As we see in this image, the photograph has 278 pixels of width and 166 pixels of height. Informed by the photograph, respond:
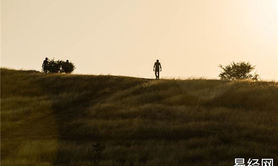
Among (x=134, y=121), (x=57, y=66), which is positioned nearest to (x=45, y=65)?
(x=57, y=66)

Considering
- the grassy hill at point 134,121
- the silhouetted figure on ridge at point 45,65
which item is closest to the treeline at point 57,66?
the silhouetted figure on ridge at point 45,65

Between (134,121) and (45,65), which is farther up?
(45,65)

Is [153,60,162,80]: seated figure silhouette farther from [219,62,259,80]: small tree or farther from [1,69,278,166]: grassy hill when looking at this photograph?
[219,62,259,80]: small tree

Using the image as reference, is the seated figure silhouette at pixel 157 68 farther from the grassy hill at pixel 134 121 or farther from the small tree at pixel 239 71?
the small tree at pixel 239 71

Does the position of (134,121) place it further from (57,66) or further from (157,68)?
(57,66)

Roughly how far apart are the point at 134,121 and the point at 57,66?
41.0 m

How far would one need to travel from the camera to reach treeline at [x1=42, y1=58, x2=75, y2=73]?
228ft

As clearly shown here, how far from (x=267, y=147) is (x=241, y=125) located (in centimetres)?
482

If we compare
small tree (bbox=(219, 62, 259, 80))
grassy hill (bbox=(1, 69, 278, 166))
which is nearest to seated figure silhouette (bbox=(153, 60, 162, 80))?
grassy hill (bbox=(1, 69, 278, 166))

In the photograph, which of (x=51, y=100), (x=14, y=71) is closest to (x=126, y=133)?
Result: (x=51, y=100)

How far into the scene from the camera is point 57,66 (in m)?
73.8

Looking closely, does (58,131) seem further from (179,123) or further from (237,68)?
(237,68)

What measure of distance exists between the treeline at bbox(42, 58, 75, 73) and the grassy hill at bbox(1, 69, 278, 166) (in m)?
16.0

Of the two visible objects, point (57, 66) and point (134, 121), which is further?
point (57, 66)
